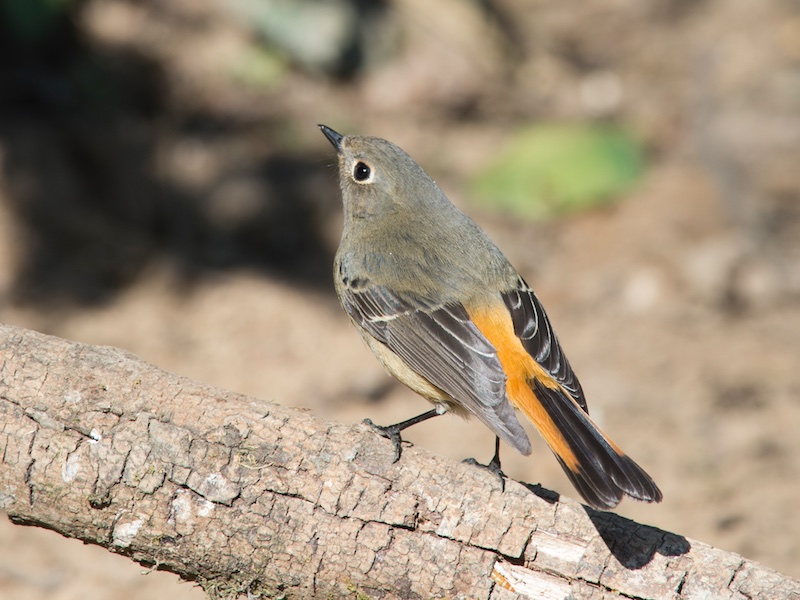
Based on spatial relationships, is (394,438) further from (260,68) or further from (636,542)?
(260,68)

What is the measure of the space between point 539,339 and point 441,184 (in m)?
4.69

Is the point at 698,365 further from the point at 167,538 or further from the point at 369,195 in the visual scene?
the point at 167,538

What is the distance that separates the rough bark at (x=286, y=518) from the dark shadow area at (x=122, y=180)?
4.14 meters

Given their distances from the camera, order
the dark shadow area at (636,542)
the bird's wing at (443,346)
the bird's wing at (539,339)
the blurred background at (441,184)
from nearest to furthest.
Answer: the dark shadow area at (636,542), the bird's wing at (443,346), the bird's wing at (539,339), the blurred background at (441,184)

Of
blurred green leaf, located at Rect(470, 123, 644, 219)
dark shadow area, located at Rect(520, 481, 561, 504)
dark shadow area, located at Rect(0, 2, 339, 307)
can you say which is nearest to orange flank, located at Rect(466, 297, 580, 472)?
dark shadow area, located at Rect(520, 481, 561, 504)

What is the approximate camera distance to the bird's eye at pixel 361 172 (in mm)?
4711

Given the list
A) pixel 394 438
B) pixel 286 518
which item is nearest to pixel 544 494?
pixel 394 438

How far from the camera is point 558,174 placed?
8.33 metres

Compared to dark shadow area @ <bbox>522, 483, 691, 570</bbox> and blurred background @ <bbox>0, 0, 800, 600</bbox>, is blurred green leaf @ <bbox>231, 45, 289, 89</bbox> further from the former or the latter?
dark shadow area @ <bbox>522, 483, 691, 570</bbox>

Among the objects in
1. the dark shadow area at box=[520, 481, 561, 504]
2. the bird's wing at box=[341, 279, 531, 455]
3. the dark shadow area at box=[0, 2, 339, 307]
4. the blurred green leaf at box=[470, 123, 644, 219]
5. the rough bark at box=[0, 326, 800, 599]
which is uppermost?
the blurred green leaf at box=[470, 123, 644, 219]

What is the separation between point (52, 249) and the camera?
7312mm

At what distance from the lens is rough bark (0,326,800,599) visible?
300 cm

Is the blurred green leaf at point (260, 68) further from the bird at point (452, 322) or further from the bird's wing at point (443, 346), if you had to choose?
the bird's wing at point (443, 346)

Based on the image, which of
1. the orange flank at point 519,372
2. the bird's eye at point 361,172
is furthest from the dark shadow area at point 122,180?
the orange flank at point 519,372
